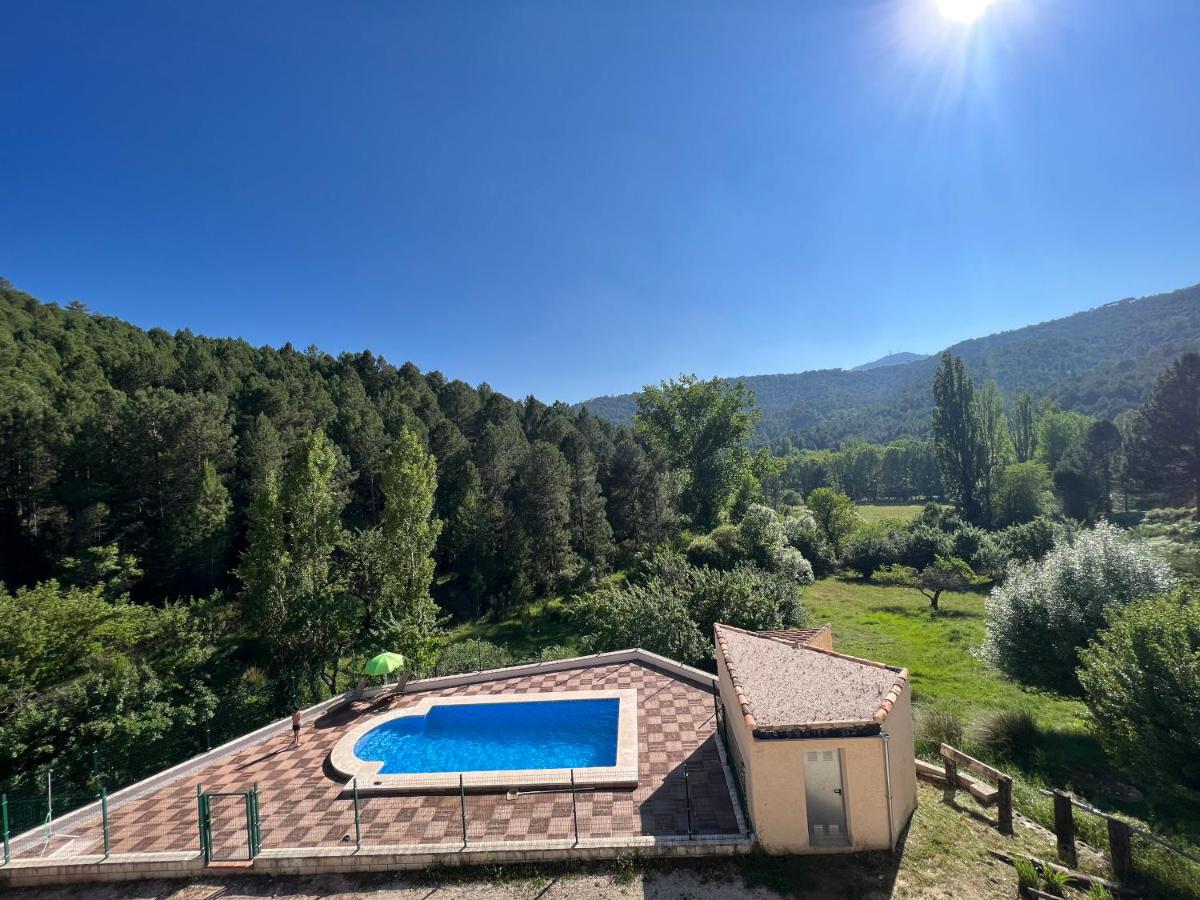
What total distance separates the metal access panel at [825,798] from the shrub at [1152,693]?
21.3 ft

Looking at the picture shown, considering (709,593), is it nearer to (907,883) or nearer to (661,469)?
(907,883)


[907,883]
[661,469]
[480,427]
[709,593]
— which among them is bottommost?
[907,883]

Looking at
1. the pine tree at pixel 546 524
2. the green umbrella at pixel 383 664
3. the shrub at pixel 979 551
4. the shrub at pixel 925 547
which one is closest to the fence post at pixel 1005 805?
the green umbrella at pixel 383 664

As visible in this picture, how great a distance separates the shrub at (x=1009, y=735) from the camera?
1341 cm

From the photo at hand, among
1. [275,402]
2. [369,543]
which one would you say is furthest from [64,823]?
[275,402]

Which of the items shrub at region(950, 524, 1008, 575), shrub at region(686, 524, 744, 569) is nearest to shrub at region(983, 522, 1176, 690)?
shrub at region(686, 524, 744, 569)

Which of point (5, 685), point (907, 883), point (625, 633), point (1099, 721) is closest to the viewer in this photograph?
point (907, 883)

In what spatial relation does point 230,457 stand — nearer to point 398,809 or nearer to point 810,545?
point 398,809

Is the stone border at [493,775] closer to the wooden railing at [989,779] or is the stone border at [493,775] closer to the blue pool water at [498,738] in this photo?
the blue pool water at [498,738]

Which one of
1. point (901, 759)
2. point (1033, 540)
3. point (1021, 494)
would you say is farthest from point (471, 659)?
point (1021, 494)

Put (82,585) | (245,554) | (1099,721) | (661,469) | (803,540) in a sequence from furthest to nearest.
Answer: (661,469) → (803,540) → (82,585) → (245,554) → (1099,721)

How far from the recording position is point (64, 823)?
10383mm

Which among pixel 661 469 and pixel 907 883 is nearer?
pixel 907 883

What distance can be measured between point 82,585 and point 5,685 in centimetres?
1182
